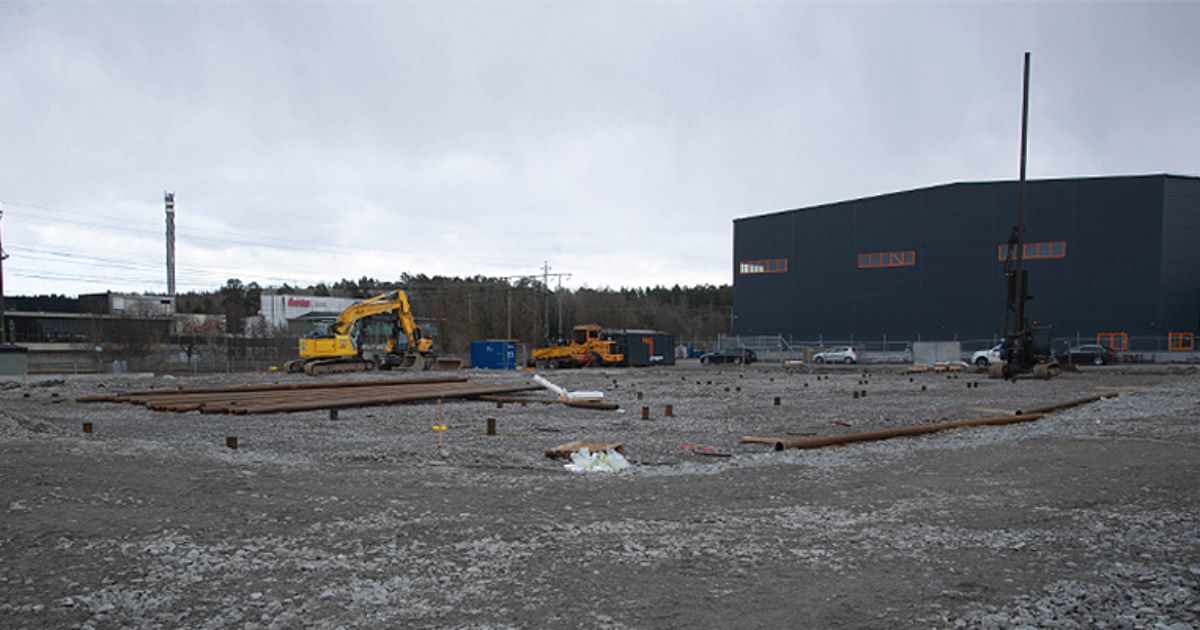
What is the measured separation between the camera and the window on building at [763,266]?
6994 cm

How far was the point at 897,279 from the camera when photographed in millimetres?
62906

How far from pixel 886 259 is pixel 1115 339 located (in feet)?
55.7

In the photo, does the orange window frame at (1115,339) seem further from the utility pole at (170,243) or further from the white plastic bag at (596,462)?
the utility pole at (170,243)

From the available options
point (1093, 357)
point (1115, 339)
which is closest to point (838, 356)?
point (1093, 357)

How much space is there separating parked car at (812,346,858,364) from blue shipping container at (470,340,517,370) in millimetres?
23251

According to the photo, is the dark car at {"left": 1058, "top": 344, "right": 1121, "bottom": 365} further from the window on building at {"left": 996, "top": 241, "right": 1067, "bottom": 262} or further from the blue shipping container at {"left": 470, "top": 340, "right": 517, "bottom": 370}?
the blue shipping container at {"left": 470, "top": 340, "right": 517, "bottom": 370}

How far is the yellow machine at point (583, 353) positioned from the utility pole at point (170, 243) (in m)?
39.0

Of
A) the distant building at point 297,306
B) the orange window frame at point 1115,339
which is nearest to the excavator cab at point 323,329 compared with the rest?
the orange window frame at point 1115,339

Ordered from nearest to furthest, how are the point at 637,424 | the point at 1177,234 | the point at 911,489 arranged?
the point at 911,489 → the point at 637,424 → the point at 1177,234

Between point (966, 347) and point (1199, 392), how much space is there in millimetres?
39278

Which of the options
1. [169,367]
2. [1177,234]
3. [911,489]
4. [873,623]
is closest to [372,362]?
[169,367]

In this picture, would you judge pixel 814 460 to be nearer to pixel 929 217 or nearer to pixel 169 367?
A: pixel 169 367

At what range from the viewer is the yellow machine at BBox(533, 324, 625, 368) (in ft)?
166

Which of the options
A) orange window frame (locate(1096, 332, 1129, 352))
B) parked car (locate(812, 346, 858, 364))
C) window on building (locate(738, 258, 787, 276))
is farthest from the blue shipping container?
orange window frame (locate(1096, 332, 1129, 352))
